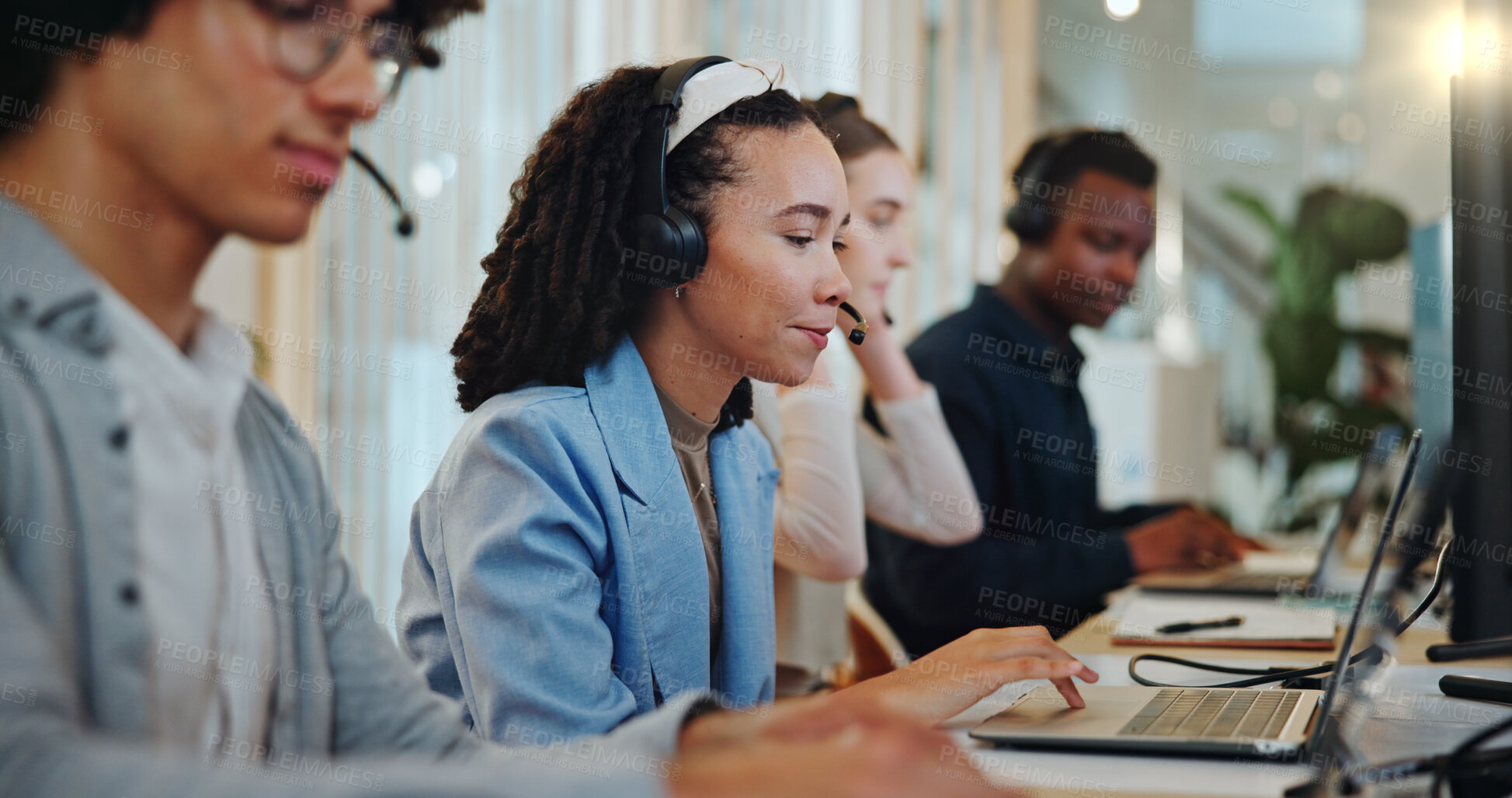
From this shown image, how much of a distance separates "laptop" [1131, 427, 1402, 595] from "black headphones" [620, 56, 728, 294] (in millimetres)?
1128

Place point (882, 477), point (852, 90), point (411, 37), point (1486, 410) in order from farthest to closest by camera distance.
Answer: point (852, 90) < point (882, 477) < point (1486, 410) < point (411, 37)

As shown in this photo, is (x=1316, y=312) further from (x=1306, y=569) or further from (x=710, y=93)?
(x=710, y=93)

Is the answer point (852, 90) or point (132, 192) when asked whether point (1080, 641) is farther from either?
point (852, 90)

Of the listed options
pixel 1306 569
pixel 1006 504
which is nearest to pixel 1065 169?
pixel 1006 504

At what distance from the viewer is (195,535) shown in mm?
572

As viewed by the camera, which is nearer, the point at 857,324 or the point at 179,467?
the point at 179,467

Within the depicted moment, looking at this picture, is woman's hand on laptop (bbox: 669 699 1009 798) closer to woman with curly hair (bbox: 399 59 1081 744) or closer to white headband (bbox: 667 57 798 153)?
woman with curly hair (bbox: 399 59 1081 744)

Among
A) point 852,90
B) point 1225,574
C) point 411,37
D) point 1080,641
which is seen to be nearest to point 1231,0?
point 852,90

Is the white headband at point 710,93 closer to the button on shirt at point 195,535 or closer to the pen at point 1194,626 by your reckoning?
the button on shirt at point 195,535

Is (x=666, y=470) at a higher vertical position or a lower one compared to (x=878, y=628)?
higher

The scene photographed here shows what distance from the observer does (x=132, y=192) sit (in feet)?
1.84

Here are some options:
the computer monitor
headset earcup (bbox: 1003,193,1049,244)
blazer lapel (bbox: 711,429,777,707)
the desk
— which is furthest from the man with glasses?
headset earcup (bbox: 1003,193,1049,244)

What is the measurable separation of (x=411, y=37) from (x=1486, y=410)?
133cm

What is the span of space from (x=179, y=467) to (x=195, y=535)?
0.11 feet
